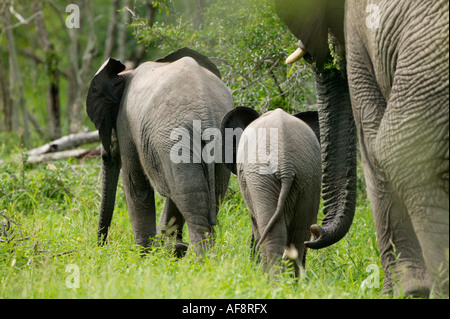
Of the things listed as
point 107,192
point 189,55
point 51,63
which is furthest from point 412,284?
point 51,63

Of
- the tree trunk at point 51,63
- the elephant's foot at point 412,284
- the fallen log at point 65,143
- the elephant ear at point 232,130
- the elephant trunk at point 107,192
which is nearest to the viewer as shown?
the elephant's foot at point 412,284

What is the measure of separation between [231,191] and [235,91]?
3.36ft

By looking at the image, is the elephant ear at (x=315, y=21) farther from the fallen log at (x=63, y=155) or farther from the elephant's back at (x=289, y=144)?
the fallen log at (x=63, y=155)

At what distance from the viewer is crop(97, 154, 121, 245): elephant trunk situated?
615cm

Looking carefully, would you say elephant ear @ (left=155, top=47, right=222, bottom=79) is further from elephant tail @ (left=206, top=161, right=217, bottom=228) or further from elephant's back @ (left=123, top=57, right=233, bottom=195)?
elephant tail @ (left=206, top=161, right=217, bottom=228)

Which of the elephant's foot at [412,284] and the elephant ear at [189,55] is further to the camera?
the elephant ear at [189,55]

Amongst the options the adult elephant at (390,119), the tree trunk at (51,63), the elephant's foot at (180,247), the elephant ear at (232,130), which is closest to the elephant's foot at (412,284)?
the adult elephant at (390,119)

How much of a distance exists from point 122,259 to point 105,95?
149 cm

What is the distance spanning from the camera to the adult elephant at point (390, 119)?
119 inches

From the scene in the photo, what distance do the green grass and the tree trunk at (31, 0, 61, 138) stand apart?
696 centimetres

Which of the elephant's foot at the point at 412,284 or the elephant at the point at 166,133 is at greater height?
Answer: the elephant at the point at 166,133

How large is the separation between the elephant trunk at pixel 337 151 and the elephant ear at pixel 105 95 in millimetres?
1977

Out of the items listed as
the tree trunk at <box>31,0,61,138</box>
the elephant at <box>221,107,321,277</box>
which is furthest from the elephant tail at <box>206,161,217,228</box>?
the tree trunk at <box>31,0,61,138</box>

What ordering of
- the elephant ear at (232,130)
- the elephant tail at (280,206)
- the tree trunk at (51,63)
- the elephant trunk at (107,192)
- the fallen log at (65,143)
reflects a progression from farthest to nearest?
the tree trunk at (51,63) < the fallen log at (65,143) < the elephant trunk at (107,192) < the elephant ear at (232,130) < the elephant tail at (280,206)
